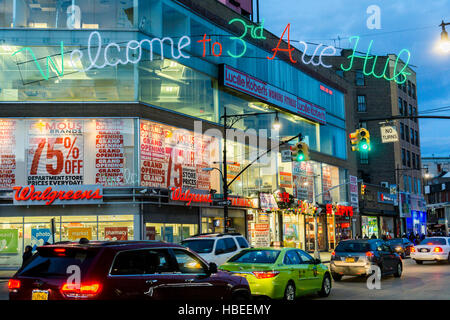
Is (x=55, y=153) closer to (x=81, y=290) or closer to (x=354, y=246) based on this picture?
(x=354, y=246)

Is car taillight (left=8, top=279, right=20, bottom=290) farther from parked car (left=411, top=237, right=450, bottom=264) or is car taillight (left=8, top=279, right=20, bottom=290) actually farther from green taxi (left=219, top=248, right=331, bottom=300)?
parked car (left=411, top=237, right=450, bottom=264)

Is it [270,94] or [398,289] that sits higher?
[270,94]

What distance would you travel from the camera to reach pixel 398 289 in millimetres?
17422

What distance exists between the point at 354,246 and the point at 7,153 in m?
20.3

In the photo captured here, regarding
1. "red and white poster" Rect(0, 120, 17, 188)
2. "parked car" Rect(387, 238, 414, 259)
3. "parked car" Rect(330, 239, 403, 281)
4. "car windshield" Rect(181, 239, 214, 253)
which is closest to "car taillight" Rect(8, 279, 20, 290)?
"car windshield" Rect(181, 239, 214, 253)

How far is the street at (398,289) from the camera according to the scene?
15.6 m

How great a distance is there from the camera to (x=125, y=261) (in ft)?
26.5

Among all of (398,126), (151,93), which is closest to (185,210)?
(151,93)

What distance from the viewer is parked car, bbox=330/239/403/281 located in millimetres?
19875

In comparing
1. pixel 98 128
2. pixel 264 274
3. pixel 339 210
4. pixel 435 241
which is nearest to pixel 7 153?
pixel 98 128

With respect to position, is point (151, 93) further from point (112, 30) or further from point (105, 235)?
point (105, 235)

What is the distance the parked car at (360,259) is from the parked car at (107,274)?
12.0 meters

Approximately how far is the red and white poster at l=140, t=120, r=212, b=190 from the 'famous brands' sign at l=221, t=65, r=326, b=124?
498 centimetres

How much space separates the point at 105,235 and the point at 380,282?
55.0 ft
